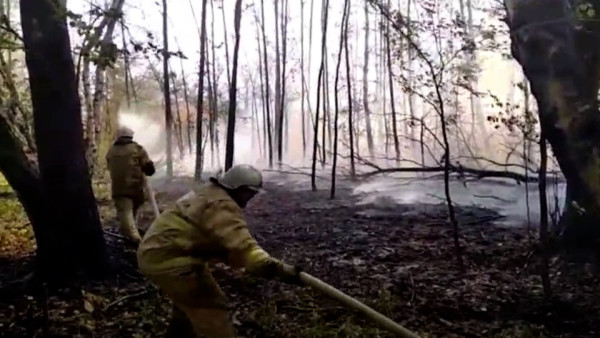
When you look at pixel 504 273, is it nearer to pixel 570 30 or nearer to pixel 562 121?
pixel 562 121

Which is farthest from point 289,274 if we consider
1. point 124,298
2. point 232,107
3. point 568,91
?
point 232,107

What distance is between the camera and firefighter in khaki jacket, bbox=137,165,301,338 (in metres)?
3.87

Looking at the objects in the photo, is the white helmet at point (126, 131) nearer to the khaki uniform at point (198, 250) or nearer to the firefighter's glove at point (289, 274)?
the khaki uniform at point (198, 250)

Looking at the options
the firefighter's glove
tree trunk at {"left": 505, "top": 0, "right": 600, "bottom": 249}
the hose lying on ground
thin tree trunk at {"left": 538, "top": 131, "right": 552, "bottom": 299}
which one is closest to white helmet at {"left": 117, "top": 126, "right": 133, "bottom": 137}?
tree trunk at {"left": 505, "top": 0, "right": 600, "bottom": 249}

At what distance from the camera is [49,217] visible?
20.5 feet

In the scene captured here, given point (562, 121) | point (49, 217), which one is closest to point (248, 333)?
point (49, 217)

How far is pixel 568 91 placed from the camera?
271 inches

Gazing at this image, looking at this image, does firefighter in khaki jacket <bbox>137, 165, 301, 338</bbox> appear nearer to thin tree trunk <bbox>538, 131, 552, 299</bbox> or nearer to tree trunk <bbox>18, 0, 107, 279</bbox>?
tree trunk <bbox>18, 0, 107, 279</bbox>

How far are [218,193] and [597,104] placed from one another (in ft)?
15.3

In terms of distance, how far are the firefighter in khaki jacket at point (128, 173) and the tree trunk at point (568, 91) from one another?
454 centimetres

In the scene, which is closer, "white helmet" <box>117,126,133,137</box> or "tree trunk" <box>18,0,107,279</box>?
"tree trunk" <box>18,0,107,279</box>

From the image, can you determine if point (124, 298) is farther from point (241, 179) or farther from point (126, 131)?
point (126, 131)

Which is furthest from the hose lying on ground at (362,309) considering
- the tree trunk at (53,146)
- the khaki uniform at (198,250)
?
the tree trunk at (53,146)

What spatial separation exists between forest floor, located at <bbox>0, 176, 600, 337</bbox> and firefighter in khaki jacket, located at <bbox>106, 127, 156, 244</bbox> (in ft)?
1.29
